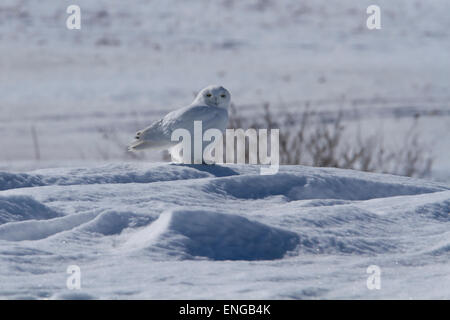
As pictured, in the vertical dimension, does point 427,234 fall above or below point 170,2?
below

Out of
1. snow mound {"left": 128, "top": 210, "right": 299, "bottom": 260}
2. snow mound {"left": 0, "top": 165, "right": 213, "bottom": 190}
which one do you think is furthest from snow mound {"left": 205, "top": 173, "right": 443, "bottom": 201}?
snow mound {"left": 128, "top": 210, "right": 299, "bottom": 260}

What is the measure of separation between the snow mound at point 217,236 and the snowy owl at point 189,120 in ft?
5.71

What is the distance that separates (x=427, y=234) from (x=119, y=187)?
1463 mm

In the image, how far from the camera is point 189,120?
486 cm

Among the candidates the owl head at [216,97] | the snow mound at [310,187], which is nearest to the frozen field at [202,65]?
the owl head at [216,97]

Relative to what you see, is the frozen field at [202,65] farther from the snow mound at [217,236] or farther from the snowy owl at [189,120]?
the snow mound at [217,236]

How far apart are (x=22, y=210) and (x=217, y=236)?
0.93 metres

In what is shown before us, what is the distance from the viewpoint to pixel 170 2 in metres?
24.6

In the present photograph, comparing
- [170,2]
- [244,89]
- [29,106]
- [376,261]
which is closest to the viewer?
[376,261]

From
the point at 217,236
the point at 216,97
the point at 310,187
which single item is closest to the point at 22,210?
the point at 217,236

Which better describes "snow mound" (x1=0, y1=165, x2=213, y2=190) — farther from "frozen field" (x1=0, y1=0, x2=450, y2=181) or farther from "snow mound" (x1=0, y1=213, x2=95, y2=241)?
"frozen field" (x1=0, y1=0, x2=450, y2=181)

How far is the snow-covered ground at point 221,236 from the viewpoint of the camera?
2.62 metres
